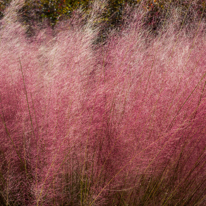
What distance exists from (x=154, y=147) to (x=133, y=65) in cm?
94

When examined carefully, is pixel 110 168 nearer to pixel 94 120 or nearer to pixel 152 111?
pixel 94 120

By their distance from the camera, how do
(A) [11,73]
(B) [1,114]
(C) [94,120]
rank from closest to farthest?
(C) [94,120]
(B) [1,114]
(A) [11,73]

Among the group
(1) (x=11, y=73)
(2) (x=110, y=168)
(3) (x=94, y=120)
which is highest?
(1) (x=11, y=73)

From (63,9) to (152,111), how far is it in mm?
4394

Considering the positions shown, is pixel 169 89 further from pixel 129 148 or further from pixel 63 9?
pixel 63 9

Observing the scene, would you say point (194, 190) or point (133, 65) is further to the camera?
point (133, 65)

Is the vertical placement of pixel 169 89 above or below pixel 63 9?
below

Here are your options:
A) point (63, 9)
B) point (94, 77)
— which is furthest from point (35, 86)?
point (63, 9)

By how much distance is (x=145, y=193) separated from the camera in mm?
1454

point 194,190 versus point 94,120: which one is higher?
point 94,120

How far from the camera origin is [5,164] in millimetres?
1576

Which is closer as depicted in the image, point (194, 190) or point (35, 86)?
point (194, 190)

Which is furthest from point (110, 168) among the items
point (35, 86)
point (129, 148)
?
point (35, 86)

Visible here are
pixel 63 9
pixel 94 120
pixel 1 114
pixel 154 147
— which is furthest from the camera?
pixel 63 9
